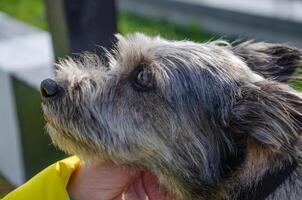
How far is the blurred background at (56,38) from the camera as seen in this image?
5.32 metres

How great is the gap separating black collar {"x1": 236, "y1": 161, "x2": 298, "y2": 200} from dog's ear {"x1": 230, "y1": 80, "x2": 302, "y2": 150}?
0.16 m

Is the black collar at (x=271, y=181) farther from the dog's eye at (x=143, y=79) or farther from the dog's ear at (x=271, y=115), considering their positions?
the dog's eye at (x=143, y=79)

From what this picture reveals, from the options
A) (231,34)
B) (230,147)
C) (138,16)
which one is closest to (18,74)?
(230,147)

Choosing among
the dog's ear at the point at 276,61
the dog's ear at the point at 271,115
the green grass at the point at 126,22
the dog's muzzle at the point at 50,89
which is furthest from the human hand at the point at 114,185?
the green grass at the point at 126,22

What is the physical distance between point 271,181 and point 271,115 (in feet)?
1.07

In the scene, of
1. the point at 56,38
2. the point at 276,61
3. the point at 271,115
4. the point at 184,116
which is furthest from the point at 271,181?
the point at 56,38

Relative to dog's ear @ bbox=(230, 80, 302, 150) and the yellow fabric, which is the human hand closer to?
the yellow fabric

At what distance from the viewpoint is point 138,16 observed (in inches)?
413

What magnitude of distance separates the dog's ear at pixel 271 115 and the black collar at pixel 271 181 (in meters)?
0.16

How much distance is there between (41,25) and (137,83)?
6.43 metres

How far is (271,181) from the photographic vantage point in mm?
3439

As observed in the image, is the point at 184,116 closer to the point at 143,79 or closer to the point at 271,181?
the point at 143,79

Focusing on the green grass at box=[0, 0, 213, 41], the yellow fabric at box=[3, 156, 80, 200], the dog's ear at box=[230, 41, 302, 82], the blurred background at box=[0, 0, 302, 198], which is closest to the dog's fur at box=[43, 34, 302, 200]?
the dog's ear at box=[230, 41, 302, 82]

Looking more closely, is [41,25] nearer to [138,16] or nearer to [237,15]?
[138,16]
